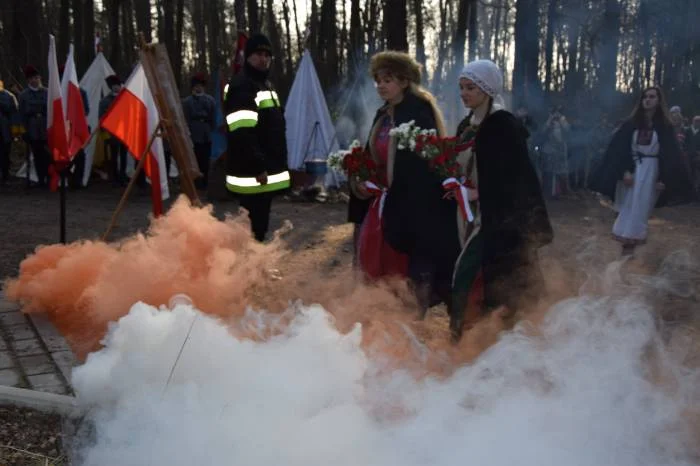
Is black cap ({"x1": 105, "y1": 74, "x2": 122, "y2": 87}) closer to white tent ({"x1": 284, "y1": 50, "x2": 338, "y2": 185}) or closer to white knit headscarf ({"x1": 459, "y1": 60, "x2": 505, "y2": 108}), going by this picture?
white tent ({"x1": 284, "y1": 50, "x2": 338, "y2": 185})

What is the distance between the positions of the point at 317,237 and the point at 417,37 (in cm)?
1880

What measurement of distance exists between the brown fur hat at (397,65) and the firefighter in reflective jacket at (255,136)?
128cm

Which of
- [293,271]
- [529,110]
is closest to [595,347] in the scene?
[293,271]

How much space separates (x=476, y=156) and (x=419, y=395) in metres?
1.54

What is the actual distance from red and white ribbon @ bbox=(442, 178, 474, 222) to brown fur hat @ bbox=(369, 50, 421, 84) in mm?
801

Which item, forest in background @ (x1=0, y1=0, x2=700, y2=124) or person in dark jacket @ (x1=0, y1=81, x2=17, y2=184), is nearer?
person in dark jacket @ (x1=0, y1=81, x2=17, y2=184)

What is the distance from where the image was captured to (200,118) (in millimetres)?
13438

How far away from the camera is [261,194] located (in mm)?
6000

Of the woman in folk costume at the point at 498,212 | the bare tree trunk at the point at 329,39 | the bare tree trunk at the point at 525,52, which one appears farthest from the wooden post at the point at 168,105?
the bare tree trunk at the point at 329,39

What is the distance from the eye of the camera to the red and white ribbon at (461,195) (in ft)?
14.6

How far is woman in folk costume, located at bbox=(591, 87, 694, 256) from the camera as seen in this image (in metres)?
7.34

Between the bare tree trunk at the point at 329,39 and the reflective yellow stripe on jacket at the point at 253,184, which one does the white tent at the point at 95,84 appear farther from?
the bare tree trunk at the point at 329,39

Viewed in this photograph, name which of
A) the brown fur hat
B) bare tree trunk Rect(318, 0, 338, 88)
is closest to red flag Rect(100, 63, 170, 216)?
the brown fur hat

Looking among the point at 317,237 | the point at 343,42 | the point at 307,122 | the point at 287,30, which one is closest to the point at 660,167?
the point at 317,237
